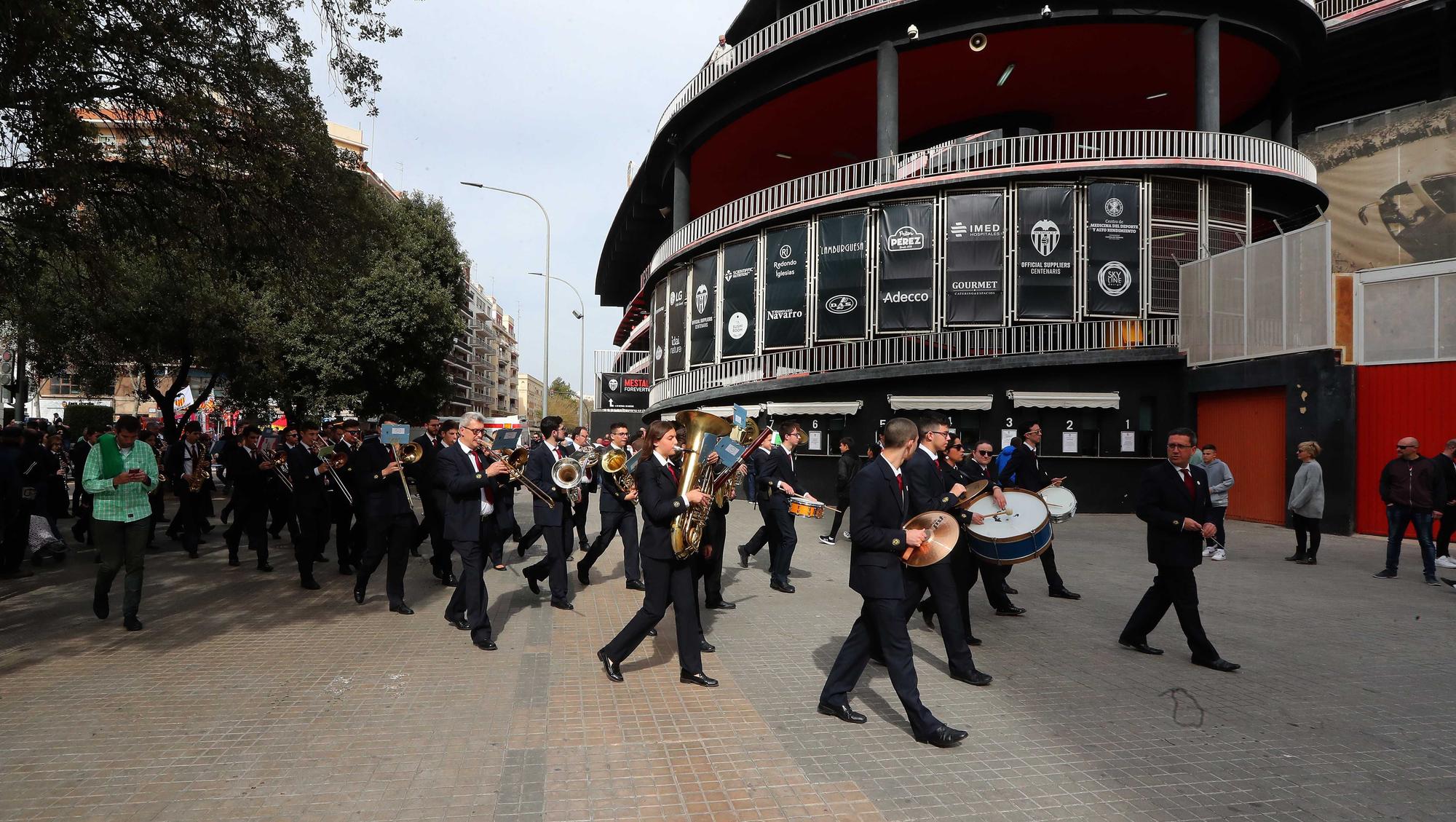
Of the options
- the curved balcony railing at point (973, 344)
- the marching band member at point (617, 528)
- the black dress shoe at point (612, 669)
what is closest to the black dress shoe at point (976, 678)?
the black dress shoe at point (612, 669)

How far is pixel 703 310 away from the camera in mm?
24531

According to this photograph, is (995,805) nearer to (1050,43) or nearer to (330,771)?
(330,771)

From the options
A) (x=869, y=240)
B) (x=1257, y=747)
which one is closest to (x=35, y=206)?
(x=1257, y=747)

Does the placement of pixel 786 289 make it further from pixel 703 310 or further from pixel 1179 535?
pixel 1179 535

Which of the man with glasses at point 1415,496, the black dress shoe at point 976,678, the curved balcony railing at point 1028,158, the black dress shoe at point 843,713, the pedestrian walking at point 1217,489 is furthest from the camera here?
the curved balcony railing at point 1028,158

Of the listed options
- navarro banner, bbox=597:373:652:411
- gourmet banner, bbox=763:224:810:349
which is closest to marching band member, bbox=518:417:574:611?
gourmet banner, bbox=763:224:810:349

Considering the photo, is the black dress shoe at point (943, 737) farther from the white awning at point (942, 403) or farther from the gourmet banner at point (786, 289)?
the gourmet banner at point (786, 289)

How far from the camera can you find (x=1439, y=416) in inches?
518

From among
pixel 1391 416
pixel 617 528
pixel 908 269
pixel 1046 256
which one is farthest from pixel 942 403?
pixel 617 528

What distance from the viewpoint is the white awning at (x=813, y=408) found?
66.1 feet

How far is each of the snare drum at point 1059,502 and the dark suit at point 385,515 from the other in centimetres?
639

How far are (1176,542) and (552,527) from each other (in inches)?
216

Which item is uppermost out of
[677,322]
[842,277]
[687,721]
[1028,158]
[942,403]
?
[1028,158]

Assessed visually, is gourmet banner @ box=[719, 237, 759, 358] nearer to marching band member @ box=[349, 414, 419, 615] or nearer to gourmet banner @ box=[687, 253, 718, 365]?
gourmet banner @ box=[687, 253, 718, 365]
